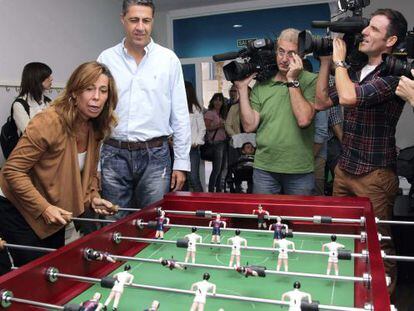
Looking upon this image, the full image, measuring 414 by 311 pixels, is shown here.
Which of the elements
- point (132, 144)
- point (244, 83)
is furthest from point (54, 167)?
point (244, 83)

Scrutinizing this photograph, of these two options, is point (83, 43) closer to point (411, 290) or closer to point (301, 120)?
point (301, 120)

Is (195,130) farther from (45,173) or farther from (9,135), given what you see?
(45,173)

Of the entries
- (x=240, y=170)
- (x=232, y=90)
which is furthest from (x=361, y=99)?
(x=232, y=90)

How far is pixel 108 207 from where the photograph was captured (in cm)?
177

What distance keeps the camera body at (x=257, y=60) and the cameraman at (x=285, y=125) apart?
6 centimetres

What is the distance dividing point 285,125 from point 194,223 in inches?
35.6

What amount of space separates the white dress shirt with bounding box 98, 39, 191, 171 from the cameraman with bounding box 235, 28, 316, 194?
0.41 m

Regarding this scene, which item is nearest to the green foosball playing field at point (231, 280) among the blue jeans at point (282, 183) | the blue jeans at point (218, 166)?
the blue jeans at point (282, 183)

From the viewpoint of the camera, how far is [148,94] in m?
2.27

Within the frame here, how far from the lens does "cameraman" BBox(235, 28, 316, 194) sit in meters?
2.36

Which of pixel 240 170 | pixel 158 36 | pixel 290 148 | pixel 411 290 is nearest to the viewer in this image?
pixel 290 148

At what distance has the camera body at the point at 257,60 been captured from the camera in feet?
8.18

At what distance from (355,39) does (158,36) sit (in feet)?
15.6

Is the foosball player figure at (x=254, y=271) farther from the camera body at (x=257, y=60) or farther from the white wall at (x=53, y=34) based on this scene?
the white wall at (x=53, y=34)
